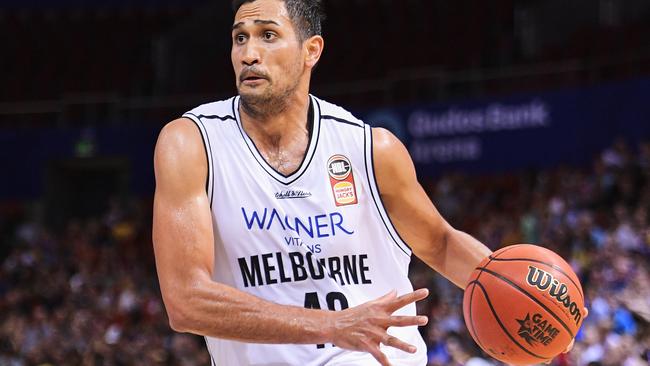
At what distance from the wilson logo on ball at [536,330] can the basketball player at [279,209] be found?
448 mm

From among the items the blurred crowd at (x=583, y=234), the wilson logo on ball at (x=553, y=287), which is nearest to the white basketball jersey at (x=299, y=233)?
the wilson logo on ball at (x=553, y=287)

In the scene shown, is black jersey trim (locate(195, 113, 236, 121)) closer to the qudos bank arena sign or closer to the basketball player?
the basketball player

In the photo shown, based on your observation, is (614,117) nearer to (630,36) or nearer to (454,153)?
(630,36)

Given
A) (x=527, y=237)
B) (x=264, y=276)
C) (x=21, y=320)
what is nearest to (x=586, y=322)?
(x=527, y=237)

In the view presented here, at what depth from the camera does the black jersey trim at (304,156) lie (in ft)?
14.0

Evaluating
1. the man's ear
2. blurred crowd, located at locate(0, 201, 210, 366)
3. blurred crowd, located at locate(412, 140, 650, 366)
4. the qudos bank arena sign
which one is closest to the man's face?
the man's ear

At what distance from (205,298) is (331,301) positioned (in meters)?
0.63

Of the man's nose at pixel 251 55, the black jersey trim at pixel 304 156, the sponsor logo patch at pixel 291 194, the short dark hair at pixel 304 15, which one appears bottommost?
the sponsor logo patch at pixel 291 194

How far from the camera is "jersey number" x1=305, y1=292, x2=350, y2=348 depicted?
4121 mm

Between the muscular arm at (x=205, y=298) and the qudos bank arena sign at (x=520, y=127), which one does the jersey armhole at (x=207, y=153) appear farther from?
the qudos bank arena sign at (x=520, y=127)

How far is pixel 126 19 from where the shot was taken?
78.9 ft

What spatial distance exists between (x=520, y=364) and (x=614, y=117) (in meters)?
12.0

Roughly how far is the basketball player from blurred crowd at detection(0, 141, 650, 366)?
15.3 ft

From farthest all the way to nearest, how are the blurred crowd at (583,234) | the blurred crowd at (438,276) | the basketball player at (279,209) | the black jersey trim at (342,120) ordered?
the blurred crowd at (438,276)
the blurred crowd at (583,234)
the black jersey trim at (342,120)
the basketball player at (279,209)
